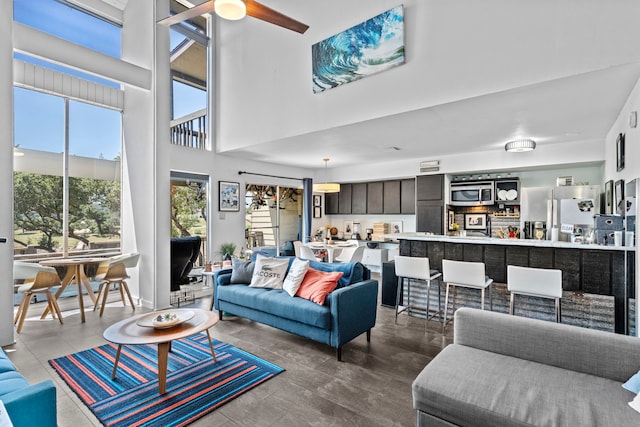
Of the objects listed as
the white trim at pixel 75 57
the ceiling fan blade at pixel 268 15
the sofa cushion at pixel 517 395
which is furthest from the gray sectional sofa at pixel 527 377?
the white trim at pixel 75 57

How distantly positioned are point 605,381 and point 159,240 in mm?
4845

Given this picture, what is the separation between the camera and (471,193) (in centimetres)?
624

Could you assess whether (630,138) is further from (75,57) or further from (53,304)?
(53,304)

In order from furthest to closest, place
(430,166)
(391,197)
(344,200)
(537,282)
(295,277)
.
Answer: (344,200), (391,197), (430,166), (295,277), (537,282)

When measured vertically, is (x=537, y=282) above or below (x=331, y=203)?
below

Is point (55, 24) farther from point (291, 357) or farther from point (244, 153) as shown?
point (291, 357)

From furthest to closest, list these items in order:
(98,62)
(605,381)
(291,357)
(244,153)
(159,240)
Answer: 1. (244,153)
2. (159,240)
3. (98,62)
4. (291,357)
5. (605,381)

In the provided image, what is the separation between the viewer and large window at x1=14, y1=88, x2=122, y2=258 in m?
4.37

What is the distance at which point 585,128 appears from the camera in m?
4.29

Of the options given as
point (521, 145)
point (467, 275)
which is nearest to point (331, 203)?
point (521, 145)

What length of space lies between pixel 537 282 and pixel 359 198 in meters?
5.19

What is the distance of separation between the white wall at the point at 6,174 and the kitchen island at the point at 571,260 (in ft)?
16.0

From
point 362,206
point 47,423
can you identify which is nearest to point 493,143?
point 362,206

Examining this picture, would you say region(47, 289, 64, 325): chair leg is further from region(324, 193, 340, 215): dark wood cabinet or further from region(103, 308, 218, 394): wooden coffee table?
region(324, 193, 340, 215): dark wood cabinet
